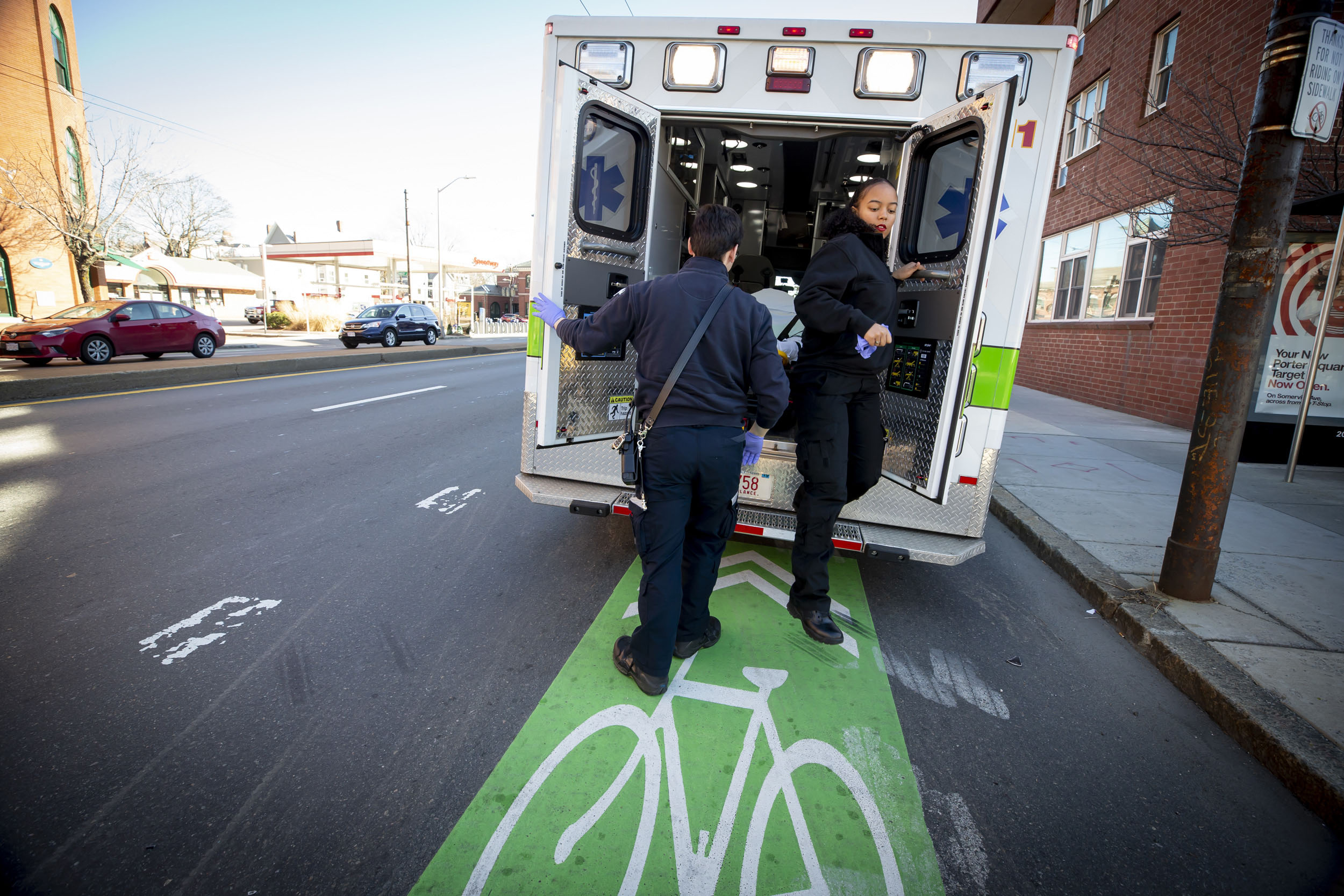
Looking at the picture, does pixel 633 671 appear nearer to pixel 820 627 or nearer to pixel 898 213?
pixel 820 627

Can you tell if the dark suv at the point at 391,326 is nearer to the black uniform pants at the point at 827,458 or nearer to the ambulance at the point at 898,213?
the ambulance at the point at 898,213

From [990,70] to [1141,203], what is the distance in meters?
8.04

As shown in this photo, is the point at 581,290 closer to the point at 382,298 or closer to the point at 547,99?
the point at 547,99

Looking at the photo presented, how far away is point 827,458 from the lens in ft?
10.6

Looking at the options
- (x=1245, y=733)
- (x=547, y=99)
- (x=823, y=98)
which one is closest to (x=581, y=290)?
(x=547, y=99)

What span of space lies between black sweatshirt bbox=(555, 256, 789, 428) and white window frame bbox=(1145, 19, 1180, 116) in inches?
469

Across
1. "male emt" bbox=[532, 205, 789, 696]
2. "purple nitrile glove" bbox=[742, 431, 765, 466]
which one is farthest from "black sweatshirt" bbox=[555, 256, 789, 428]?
"purple nitrile glove" bbox=[742, 431, 765, 466]

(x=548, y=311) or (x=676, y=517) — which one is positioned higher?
(x=548, y=311)

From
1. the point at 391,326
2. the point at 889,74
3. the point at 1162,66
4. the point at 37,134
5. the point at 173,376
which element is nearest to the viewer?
the point at 889,74

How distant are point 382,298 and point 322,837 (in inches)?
2146

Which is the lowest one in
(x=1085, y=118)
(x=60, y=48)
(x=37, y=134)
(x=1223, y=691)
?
(x=1223, y=691)

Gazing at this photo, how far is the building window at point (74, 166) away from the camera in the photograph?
71.5 ft

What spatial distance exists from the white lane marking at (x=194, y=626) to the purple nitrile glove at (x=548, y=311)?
212 centimetres

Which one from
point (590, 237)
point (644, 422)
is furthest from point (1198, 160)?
point (644, 422)
